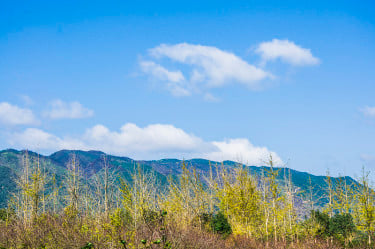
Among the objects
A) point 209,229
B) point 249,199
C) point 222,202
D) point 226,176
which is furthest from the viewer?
point 226,176

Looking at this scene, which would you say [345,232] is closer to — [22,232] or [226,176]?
[226,176]

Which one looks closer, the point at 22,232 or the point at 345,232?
the point at 22,232

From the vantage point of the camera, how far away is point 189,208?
32062 mm

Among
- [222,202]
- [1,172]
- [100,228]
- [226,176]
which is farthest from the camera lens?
[1,172]

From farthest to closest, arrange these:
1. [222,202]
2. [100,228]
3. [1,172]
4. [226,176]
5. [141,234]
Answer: [1,172] < [226,176] < [222,202] < [100,228] < [141,234]

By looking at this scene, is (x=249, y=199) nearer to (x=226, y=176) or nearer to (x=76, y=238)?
(x=226, y=176)

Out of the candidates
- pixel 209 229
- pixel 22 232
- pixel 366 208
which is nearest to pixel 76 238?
pixel 22 232

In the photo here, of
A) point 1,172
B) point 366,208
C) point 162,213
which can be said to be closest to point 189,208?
point 366,208

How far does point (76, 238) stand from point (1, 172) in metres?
131

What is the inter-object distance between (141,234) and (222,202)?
18.4m

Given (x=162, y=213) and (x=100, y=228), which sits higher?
(x=162, y=213)

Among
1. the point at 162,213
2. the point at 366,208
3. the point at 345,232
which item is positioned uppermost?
the point at 162,213

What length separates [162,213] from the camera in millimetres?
9008

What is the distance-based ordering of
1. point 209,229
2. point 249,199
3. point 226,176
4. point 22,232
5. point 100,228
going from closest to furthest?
point 100,228, point 22,232, point 209,229, point 249,199, point 226,176
